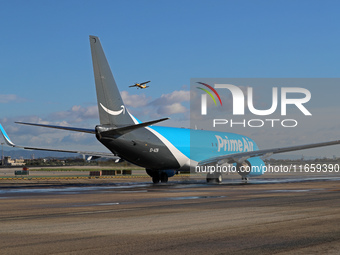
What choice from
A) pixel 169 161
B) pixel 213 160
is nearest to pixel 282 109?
pixel 213 160

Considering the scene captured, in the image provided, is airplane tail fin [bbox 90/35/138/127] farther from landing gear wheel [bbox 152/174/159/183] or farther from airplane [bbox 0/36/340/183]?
landing gear wheel [bbox 152/174/159/183]

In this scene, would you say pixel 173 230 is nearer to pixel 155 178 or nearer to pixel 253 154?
pixel 253 154

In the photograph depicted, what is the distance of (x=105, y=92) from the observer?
32.1 meters

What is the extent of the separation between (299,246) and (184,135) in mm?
31929

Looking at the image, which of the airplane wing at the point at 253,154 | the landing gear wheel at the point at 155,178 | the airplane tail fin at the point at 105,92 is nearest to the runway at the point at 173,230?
the airplane tail fin at the point at 105,92

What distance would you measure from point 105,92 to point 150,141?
5604 millimetres

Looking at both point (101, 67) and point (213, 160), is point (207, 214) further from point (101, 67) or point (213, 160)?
point (213, 160)

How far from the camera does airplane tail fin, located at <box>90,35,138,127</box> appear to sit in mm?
31406

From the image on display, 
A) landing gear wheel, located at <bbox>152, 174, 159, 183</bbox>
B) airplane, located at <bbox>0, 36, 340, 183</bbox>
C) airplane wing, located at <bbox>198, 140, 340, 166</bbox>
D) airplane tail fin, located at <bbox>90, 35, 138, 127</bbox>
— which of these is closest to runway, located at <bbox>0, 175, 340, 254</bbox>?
airplane, located at <bbox>0, 36, 340, 183</bbox>

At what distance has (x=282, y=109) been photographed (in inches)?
1754

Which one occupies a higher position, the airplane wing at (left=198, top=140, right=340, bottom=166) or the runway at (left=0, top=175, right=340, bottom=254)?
the airplane wing at (left=198, top=140, right=340, bottom=166)

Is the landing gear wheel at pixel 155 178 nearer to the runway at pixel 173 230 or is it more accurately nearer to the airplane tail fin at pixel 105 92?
the airplane tail fin at pixel 105 92

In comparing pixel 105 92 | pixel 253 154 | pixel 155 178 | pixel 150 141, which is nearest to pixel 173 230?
pixel 105 92

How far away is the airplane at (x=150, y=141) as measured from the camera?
1257 inches
